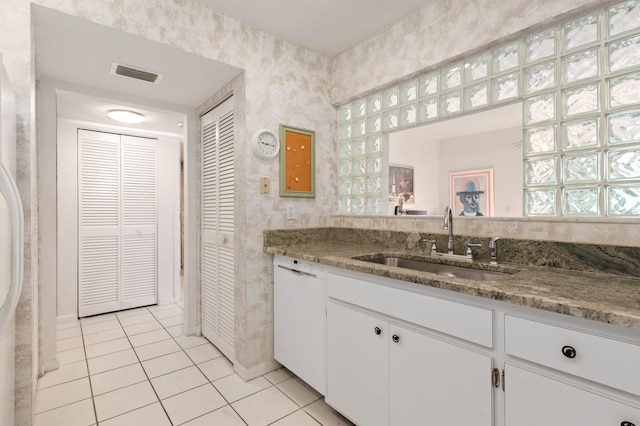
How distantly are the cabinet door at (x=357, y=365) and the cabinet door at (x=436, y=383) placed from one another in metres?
0.05

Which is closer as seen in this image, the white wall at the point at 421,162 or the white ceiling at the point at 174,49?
the white ceiling at the point at 174,49

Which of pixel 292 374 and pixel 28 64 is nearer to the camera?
pixel 28 64

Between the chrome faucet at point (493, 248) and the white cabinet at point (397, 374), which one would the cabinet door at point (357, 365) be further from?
the chrome faucet at point (493, 248)

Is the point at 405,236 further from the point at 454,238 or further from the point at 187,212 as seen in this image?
the point at 187,212

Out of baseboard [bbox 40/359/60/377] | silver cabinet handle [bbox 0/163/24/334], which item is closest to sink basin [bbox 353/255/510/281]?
silver cabinet handle [bbox 0/163/24/334]

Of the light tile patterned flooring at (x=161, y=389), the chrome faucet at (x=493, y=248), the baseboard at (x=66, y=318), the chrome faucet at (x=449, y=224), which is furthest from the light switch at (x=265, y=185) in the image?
the baseboard at (x=66, y=318)

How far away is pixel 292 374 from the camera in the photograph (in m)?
2.10

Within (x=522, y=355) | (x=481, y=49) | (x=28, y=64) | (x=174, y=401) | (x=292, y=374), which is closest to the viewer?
(x=522, y=355)

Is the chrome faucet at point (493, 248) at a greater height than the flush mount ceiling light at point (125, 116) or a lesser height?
lesser

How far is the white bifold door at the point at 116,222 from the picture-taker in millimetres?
3154

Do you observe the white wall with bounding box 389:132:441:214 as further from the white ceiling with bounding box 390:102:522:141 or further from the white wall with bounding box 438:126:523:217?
the white wall with bounding box 438:126:523:217

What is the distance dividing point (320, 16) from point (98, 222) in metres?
2.97

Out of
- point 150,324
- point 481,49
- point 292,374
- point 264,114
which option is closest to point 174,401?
point 292,374

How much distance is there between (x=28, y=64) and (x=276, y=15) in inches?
51.6
